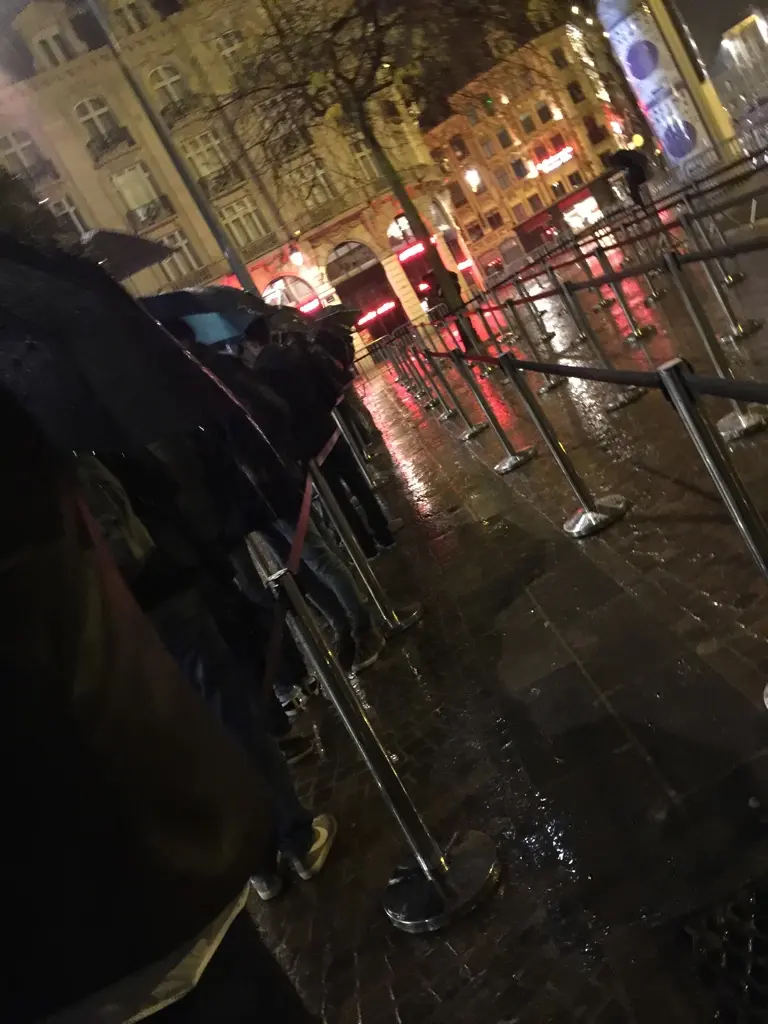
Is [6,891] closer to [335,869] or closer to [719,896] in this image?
[719,896]

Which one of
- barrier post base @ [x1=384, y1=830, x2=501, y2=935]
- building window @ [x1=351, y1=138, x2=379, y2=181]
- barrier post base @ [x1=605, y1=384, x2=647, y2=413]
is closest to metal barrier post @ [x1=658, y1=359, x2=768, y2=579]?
barrier post base @ [x1=384, y1=830, x2=501, y2=935]

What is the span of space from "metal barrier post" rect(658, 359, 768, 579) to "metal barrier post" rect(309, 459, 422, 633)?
2817 mm

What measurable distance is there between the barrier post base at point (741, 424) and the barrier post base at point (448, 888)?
299 cm

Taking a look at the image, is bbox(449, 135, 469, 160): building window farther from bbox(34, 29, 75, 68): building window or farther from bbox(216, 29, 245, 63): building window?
bbox(34, 29, 75, 68): building window

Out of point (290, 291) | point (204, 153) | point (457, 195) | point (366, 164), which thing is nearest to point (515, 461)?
point (290, 291)

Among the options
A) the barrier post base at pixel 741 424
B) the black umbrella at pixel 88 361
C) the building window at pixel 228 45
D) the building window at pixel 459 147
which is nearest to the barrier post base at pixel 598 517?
the barrier post base at pixel 741 424

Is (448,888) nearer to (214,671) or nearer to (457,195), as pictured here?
(214,671)

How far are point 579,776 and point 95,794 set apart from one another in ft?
7.68

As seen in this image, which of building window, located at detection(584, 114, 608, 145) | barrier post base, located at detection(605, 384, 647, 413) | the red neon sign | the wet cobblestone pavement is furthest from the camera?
building window, located at detection(584, 114, 608, 145)

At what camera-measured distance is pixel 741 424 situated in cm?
495

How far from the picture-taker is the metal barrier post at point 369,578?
544cm

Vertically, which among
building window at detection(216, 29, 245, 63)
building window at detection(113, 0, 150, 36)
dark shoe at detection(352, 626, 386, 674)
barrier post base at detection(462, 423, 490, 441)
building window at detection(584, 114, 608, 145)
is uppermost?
building window at detection(113, 0, 150, 36)

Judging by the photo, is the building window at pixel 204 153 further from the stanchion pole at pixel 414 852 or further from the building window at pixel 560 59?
the stanchion pole at pixel 414 852

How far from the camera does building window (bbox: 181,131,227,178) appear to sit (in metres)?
38.7
